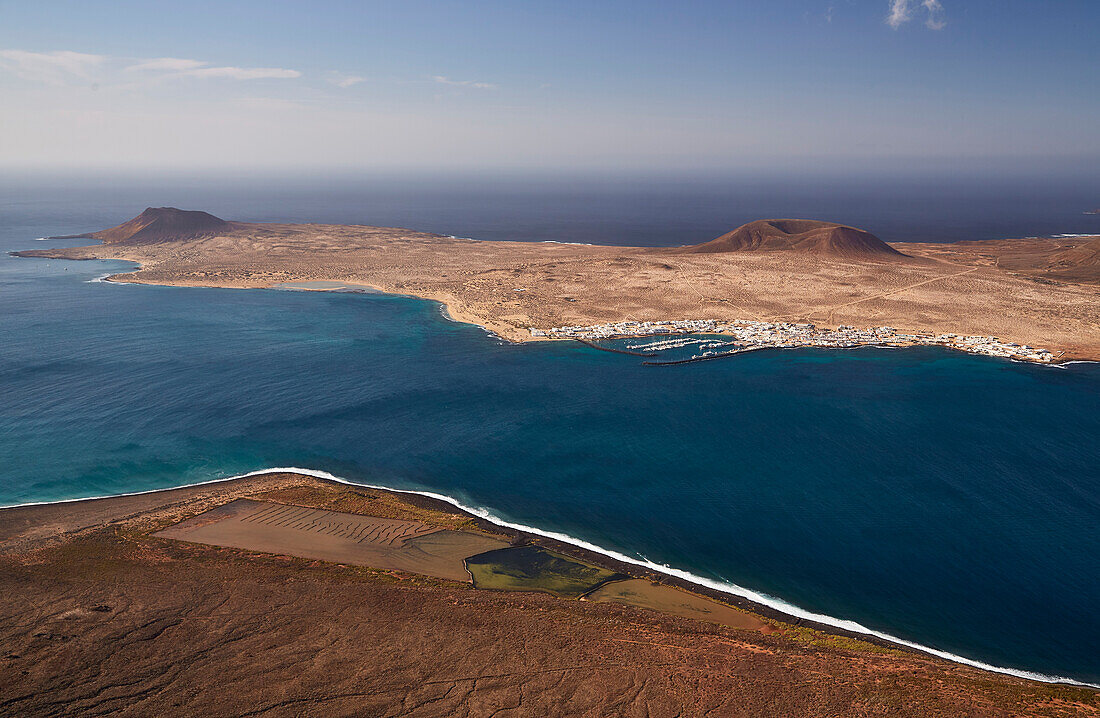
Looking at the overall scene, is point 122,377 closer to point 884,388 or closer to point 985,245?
point 884,388

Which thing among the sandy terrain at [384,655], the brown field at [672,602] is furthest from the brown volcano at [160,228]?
the brown field at [672,602]

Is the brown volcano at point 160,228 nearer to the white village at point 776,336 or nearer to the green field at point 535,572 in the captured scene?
the white village at point 776,336

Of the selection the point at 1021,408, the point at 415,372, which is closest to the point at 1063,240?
the point at 1021,408

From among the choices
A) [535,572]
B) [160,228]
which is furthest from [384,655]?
[160,228]

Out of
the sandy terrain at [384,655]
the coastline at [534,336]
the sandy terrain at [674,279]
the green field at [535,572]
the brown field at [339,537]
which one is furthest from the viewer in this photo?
the sandy terrain at [674,279]

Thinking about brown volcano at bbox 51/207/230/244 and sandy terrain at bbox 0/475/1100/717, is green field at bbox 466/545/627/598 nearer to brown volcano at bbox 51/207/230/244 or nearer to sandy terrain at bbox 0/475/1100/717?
sandy terrain at bbox 0/475/1100/717
